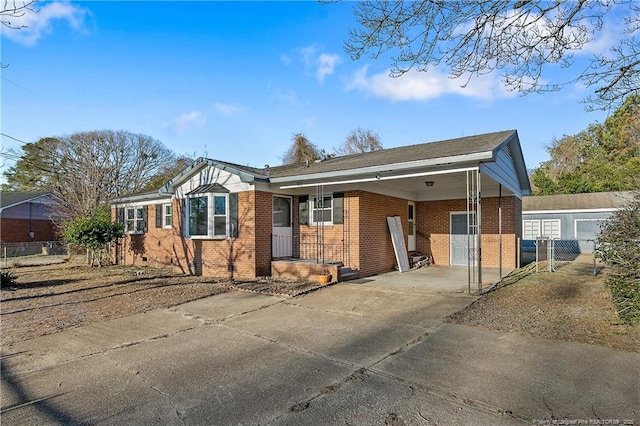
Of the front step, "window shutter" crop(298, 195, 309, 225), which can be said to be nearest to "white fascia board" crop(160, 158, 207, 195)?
"window shutter" crop(298, 195, 309, 225)

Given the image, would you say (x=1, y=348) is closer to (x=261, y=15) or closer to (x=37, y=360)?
(x=37, y=360)

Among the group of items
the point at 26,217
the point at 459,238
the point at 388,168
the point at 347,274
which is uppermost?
the point at 388,168

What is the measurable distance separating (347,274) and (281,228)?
3037 millimetres

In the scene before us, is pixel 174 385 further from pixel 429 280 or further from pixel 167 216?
pixel 167 216

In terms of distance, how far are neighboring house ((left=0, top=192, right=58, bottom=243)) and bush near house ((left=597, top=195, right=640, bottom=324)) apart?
3364 centimetres

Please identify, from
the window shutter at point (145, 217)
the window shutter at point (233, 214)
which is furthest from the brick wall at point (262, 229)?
the window shutter at point (145, 217)

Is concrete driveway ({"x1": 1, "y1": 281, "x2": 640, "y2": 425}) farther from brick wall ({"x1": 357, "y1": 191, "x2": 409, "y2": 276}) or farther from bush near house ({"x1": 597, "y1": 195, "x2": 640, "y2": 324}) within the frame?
brick wall ({"x1": 357, "y1": 191, "x2": 409, "y2": 276})

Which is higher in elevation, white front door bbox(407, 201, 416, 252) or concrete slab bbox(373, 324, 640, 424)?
white front door bbox(407, 201, 416, 252)

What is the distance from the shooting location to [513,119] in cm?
1154

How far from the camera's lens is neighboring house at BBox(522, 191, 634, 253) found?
65.9 ft

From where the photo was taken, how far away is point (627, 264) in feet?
17.7

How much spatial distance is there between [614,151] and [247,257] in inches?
1340

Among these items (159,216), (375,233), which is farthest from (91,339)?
(159,216)

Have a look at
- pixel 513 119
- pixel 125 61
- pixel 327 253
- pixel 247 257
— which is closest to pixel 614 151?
pixel 513 119
